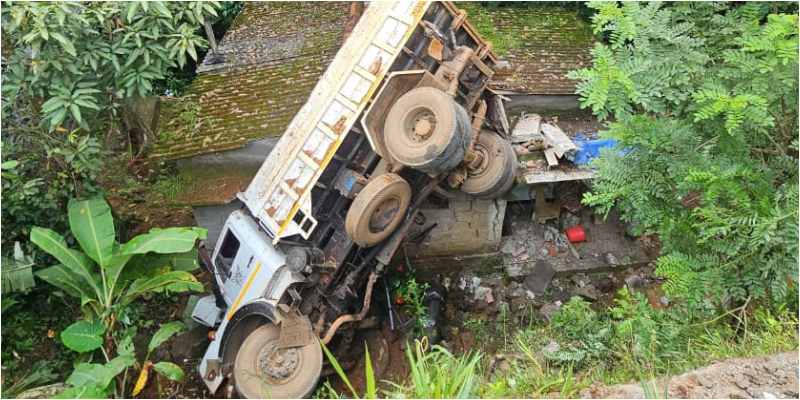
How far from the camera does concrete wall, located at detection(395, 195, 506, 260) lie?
22.7 ft

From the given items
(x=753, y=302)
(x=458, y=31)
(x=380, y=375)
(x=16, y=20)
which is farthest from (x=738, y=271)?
(x=16, y=20)

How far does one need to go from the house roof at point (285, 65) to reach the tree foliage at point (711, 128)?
3.37m

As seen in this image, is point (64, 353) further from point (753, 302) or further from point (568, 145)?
point (753, 302)

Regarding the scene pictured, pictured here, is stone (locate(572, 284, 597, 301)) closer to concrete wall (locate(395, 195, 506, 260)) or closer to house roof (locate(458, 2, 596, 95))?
concrete wall (locate(395, 195, 506, 260))

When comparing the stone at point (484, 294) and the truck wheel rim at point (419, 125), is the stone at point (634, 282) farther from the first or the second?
the truck wheel rim at point (419, 125)

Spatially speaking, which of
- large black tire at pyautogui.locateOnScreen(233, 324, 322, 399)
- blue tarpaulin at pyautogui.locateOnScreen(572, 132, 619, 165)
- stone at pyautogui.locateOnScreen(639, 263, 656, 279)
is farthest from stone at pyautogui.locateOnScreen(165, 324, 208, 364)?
stone at pyautogui.locateOnScreen(639, 263, 656, 279)

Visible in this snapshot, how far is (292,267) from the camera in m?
5.09

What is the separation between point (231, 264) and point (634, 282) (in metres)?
5.53

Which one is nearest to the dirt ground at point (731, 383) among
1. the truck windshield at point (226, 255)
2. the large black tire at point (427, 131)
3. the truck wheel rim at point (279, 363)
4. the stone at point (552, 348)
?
the stone at point (552, 348)

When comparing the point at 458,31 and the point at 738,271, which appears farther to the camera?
the point at 458,31

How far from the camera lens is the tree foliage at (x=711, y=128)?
3.11m

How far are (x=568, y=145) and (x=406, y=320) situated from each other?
3242 mm

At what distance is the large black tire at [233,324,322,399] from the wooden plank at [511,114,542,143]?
393 cm

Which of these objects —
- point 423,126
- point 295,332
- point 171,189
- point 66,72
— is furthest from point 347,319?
point 66,72
